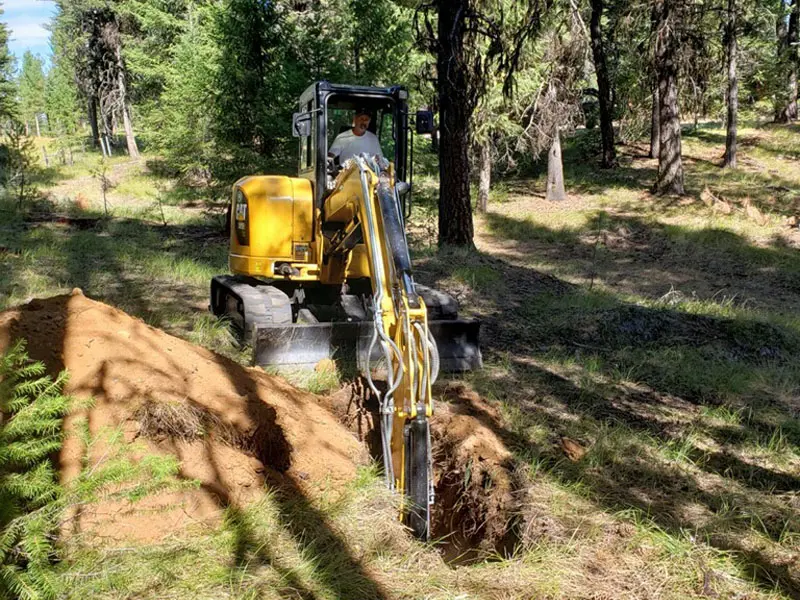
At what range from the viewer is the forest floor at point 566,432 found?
11.2 ft

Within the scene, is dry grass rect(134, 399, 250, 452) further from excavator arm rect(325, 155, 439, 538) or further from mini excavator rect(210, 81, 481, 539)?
mini excavator rect(210, 81, 481, 539)

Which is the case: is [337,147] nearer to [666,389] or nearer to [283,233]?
[283,233]

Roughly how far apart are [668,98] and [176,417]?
62.9 feet

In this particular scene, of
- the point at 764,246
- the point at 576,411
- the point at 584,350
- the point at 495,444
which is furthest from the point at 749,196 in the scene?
the point at 495,444

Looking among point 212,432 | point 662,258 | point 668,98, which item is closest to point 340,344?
point 212,432

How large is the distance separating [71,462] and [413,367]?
6.64 feet

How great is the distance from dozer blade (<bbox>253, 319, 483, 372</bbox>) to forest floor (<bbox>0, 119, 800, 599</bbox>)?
0.24 meters

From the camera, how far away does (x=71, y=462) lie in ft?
11.9

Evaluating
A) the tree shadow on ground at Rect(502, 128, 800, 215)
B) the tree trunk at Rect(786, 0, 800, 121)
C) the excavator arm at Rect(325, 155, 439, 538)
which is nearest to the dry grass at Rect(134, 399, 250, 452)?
the excavator arm at Rect(325, 155, 439, 538)

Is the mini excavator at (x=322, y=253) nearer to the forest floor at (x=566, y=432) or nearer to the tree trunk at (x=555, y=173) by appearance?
the forest floor at (x=566, y=432)

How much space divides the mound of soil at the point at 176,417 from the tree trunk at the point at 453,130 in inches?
273

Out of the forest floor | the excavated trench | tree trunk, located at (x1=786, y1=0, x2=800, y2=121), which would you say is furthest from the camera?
tree trunk, located at (x1=786, y1=0, x2=800, y2=121)

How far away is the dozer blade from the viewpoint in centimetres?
639

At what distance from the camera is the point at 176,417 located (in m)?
4.17
